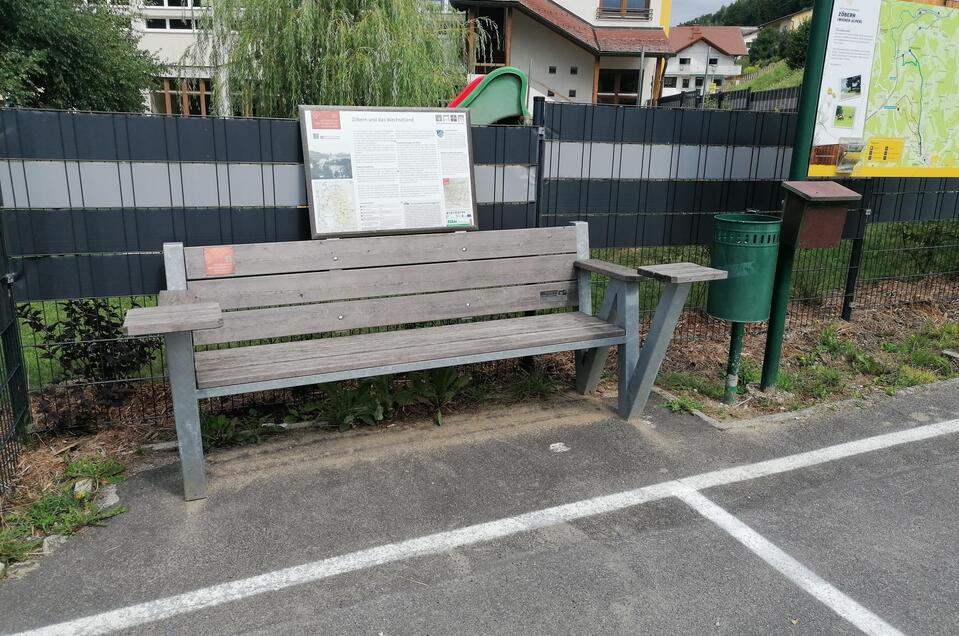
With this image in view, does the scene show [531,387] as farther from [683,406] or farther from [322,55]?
[322,55]

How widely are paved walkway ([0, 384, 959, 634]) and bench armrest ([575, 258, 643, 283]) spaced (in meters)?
0.87

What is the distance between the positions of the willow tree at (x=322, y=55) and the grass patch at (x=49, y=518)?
6.42m

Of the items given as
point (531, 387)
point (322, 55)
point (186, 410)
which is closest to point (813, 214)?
point (531, 387)

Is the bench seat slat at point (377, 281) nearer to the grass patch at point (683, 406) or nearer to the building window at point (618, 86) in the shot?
the grass patch at point (683, 406)

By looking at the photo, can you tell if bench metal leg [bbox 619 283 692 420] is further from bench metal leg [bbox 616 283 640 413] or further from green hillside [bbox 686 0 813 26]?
green hillside [bbox 686 0 813 26]

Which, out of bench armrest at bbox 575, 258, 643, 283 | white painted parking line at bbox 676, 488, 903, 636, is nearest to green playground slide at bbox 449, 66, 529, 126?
bench armrest at bbox 575, 258, 643, 283

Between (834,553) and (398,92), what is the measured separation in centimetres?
728

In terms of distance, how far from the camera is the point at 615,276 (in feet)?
13.7

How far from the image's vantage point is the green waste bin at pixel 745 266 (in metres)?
4.30

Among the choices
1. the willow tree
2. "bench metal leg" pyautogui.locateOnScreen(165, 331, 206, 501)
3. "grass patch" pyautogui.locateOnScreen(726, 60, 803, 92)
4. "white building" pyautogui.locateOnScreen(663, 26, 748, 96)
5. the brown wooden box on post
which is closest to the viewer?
"bench metal leg" pyautogui.locateOnScreen(165, 331, 206, 501)

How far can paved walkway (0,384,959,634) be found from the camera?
8.34 ft

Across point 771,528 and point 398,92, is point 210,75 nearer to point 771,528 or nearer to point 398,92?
point 398,92

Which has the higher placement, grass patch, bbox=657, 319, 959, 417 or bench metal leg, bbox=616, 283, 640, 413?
bench metal leg, bbox=616, 283, 640, 413

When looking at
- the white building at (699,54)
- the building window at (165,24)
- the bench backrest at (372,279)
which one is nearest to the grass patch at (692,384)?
the bench backrest at (372,279)
